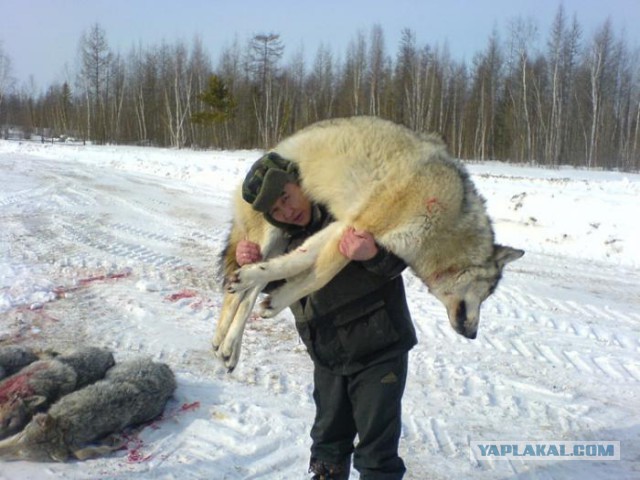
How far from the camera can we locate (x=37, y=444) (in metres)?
3.01

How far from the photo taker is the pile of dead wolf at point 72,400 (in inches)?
120

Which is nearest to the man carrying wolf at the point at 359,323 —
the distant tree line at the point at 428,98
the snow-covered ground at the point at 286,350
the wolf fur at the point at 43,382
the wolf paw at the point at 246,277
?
the wolf paw at the point at 246,277

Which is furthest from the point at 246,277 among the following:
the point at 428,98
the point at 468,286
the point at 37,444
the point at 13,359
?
the point at 428,98

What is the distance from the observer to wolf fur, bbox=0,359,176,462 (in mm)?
3006

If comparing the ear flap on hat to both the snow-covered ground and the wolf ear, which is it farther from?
the snow-covered ground

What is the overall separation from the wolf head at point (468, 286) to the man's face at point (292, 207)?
0.66m

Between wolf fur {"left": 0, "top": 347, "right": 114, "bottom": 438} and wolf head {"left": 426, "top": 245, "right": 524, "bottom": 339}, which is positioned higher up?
wolf head {"left": 426, "top": 245, "right": 524, "bottom": 339}

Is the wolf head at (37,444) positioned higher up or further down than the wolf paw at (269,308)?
further down

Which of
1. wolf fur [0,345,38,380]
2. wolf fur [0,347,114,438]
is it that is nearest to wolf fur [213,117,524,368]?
wolf fur [0,347,114,438]

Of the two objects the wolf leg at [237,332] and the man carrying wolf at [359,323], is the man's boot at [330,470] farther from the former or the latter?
the wolf leg at [237,332]

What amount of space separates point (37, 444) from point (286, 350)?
2.21m

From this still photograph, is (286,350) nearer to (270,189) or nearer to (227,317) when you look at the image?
(227,317)

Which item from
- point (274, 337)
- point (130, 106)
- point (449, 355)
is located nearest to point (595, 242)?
point (449, 355)

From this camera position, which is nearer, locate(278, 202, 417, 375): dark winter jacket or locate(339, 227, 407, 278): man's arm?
locate(339, 227, 407, 278): man's arm
